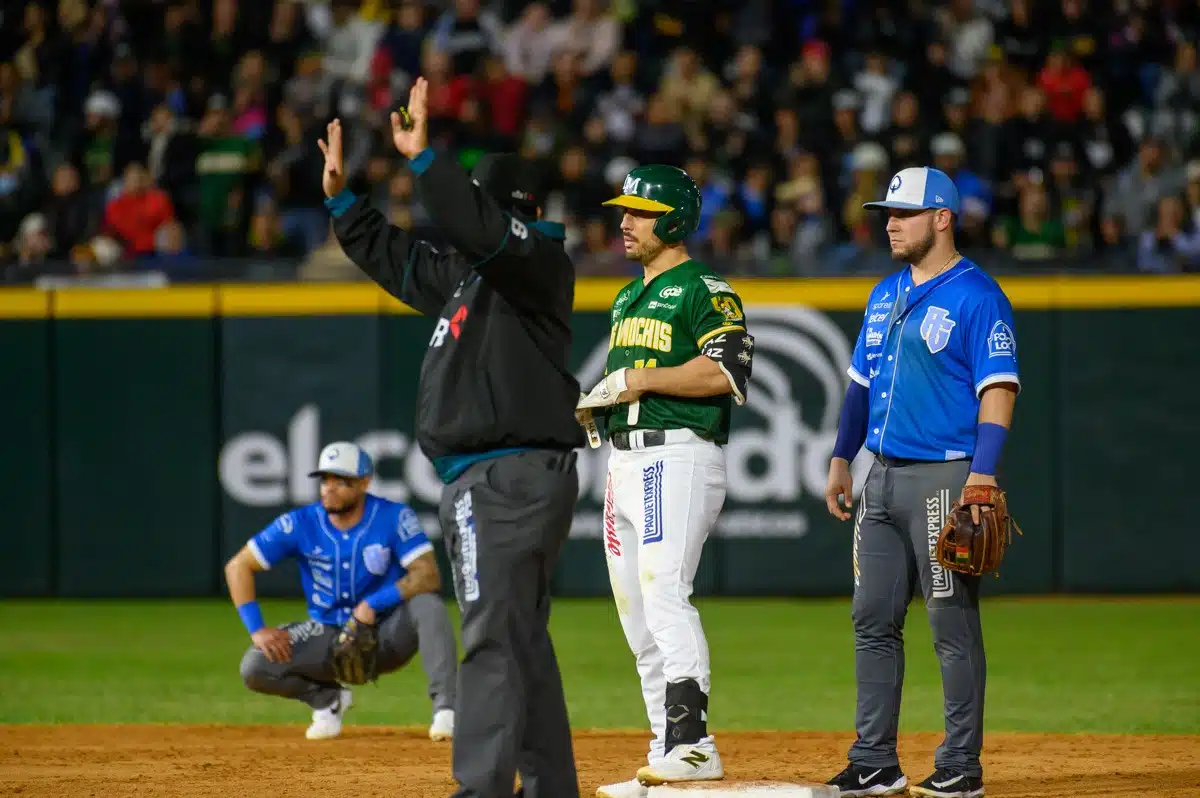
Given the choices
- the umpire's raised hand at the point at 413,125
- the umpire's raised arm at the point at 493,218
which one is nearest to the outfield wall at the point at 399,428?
the umpire's raised arm at the point at 493,218

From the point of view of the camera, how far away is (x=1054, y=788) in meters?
6.36

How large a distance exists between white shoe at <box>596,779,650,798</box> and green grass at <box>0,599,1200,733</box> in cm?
226

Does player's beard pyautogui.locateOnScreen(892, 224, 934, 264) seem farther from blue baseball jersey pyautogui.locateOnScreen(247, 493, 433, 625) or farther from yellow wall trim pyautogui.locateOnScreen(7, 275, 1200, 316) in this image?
yellow wall trim pyautogui.locateOnScreen(7, 275, 1200, 316)

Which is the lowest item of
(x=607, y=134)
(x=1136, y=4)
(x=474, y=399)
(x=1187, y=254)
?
(x=474, y=399)

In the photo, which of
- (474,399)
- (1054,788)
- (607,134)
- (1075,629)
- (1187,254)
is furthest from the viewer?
(607,134)

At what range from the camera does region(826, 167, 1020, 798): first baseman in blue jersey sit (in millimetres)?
6102

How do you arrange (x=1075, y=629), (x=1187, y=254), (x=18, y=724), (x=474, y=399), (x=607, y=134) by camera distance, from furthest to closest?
(x=607, y=134) < (x=1187, y=254) < (x=1075, y=629) < (x=18, y=724) < (x=474, y=399)

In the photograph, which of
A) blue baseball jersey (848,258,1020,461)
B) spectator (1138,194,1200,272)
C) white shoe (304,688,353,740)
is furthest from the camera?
spectator (1138,194,1200,272)

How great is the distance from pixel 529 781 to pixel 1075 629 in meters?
7.61

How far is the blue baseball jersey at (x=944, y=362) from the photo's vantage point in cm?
616

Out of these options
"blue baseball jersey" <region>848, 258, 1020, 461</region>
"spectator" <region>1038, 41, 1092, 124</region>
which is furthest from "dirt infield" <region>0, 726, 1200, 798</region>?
"spectator" <region>1038, 41, 1092, 124</region>

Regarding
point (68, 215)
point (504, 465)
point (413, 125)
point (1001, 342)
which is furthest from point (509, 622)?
point (68, 215)

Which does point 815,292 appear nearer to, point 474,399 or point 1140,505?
point 1140,505

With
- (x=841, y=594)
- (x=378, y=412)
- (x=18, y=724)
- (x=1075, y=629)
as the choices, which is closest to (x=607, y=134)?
(x=378, y=412)
